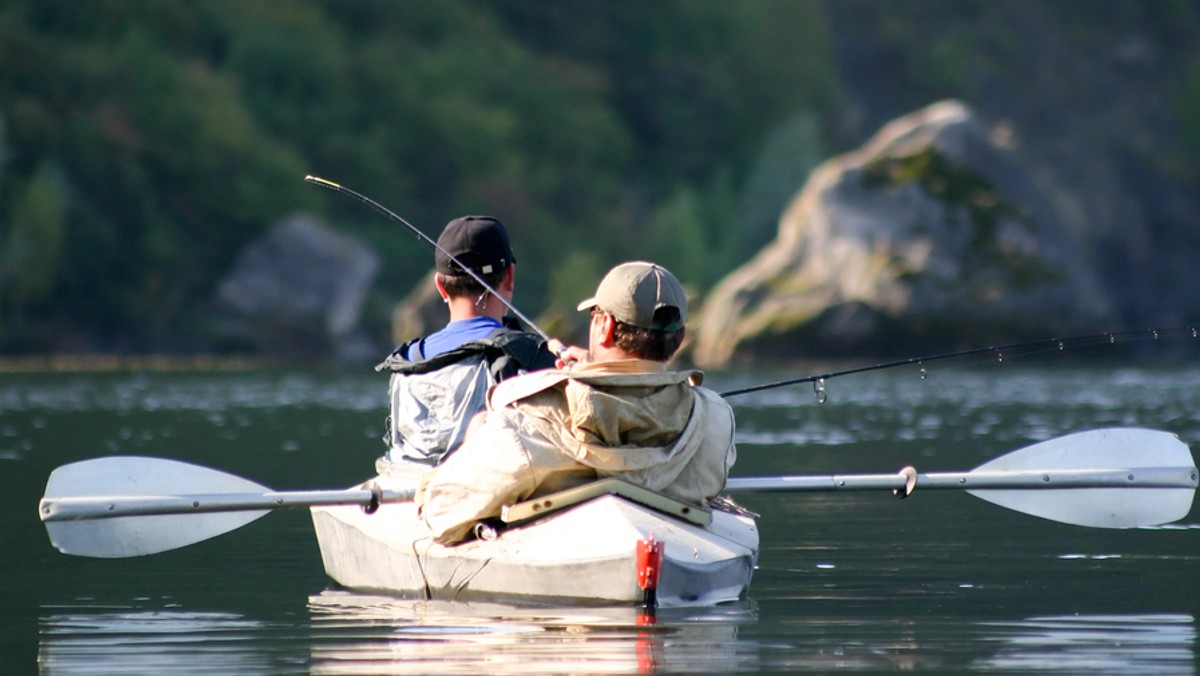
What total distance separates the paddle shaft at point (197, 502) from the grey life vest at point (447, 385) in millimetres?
382

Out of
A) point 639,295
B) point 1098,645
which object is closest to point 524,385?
point 639,295

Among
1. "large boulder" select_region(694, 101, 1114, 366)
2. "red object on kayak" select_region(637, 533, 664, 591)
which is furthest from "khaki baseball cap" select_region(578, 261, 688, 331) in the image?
"large boulder" select_region(694, 101, 1114, 366)

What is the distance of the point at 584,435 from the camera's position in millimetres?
9297

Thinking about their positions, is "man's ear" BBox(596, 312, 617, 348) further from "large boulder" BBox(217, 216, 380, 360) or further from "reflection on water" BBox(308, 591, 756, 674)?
"large boulder" BBox(217, 216, 380, 360)

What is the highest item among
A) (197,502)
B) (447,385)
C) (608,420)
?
(447,385)

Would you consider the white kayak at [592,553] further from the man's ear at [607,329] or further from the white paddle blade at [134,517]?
the white paddle blade at [134,517]

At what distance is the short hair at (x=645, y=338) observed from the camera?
9.21 meters

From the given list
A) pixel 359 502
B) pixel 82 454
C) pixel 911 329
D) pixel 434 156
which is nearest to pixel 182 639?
pixel 359 502

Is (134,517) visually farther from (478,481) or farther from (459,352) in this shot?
(478,481)

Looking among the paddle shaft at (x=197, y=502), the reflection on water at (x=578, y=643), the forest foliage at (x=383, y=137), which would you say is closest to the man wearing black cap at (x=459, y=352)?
the paddle shaft at (x=197, y=502)

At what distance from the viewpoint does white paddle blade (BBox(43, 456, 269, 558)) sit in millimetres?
10406

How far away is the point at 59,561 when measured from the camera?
12055mm

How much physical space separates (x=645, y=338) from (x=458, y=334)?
1.39 metres

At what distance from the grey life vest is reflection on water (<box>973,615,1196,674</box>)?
245 centimetres
